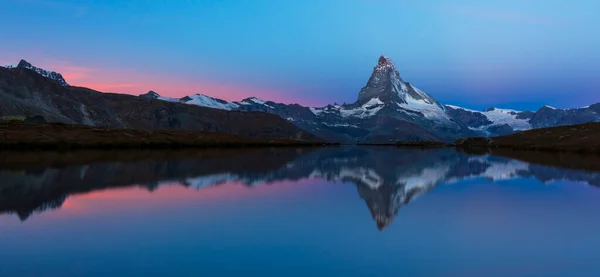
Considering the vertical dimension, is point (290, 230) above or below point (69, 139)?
below

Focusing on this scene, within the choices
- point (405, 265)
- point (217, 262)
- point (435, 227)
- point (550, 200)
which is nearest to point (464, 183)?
point (550, 200)

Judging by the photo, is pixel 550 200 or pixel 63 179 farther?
pixel 63 179

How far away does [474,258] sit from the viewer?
19.7 meters

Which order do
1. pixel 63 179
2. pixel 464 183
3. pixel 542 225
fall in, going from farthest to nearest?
pixel 464 183 < pixel 63 179 < pixel 542 225

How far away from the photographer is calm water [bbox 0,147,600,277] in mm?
18281

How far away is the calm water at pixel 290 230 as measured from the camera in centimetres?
1828

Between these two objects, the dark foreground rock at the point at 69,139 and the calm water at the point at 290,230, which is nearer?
the calm water at the point at 290,230

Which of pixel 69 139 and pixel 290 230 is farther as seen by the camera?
pixel 69 139

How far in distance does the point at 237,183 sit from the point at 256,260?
28721mm

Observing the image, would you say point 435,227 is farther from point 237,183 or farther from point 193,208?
point 237,183

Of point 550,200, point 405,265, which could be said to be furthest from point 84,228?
point 550,200

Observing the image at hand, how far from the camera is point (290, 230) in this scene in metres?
24.9

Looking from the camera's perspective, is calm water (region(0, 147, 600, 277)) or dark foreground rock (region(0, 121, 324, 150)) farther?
dark foreground rock (region(0, 121, 324, 150))

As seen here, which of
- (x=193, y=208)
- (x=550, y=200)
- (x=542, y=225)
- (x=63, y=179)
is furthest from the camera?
(x=63, y=179)
